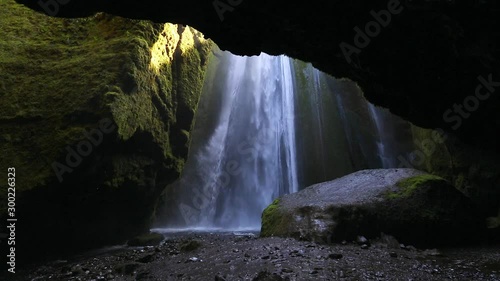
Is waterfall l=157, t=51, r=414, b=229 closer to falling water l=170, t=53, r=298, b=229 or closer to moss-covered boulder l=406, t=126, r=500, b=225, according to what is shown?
falling water l=170, t=53, r=298, b=229

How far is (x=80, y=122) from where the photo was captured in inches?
283

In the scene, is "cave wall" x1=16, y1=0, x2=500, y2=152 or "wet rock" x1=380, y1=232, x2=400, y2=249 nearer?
"cave wall" x1=16, y1=0, x2=500, y2=152

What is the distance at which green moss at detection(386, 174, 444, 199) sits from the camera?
768cm

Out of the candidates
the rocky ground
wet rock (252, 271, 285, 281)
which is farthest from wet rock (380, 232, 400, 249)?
wet rock (252, 271, 285, 281)

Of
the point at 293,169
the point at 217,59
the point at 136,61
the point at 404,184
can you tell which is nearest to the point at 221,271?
the point at 404,184

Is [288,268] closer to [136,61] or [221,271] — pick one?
[221,271]

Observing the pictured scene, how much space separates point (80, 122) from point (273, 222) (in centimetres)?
523

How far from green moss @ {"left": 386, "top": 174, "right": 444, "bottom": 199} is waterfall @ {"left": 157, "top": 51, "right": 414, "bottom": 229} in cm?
1015

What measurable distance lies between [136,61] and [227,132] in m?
12.9

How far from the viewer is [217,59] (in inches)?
939

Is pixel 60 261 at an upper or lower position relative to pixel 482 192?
lower

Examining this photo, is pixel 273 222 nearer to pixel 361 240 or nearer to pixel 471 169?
pixel 361 240

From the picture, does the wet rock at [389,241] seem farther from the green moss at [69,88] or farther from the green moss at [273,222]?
the green moss at [69,88]

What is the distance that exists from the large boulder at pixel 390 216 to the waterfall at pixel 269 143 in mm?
9992
